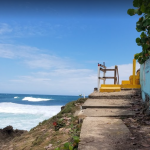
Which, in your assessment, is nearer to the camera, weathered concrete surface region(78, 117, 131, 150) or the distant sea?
weathered concrete surface region(78, 117, 131, 150)

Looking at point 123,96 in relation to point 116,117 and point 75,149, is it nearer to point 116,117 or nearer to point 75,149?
point 116,117

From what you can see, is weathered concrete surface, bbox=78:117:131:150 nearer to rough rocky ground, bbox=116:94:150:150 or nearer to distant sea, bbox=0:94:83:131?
rough rocky ground, bbox=116:94:150:150

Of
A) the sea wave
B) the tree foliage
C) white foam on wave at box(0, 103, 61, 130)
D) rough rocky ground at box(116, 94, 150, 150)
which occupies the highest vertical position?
the tree foliage

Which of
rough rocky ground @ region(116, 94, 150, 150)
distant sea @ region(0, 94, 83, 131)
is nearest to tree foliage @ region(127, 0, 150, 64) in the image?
rough rocky ground @ region(116, 94, 150, 150)

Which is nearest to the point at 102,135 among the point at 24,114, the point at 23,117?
the point at 23,117

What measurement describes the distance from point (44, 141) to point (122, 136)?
125 cm

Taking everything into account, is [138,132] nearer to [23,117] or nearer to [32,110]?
[23,117]

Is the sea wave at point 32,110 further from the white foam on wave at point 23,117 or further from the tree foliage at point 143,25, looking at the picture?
the tree foliage at point 143,25

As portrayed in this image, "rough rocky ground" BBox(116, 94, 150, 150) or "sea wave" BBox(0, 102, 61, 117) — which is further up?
"rough rocky ground" BBox(116, 94, 150, 150)

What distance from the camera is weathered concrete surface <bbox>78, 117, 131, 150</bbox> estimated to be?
6.36 feet

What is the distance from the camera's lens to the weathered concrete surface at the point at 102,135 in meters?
1.94

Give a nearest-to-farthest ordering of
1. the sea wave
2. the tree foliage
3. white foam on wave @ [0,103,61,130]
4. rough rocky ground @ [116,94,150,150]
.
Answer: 1. rough rocky ground @ [116,94,150,150]
2. the tree foliage
3. white foam on wave @ [0,103,61,130]
4. the sea wave

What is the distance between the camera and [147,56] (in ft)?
13.2

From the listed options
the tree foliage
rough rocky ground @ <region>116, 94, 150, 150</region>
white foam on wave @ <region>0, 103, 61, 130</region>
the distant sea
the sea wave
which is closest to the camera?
rough rocky ground @ <region>116, 94, 150, 150</region>
